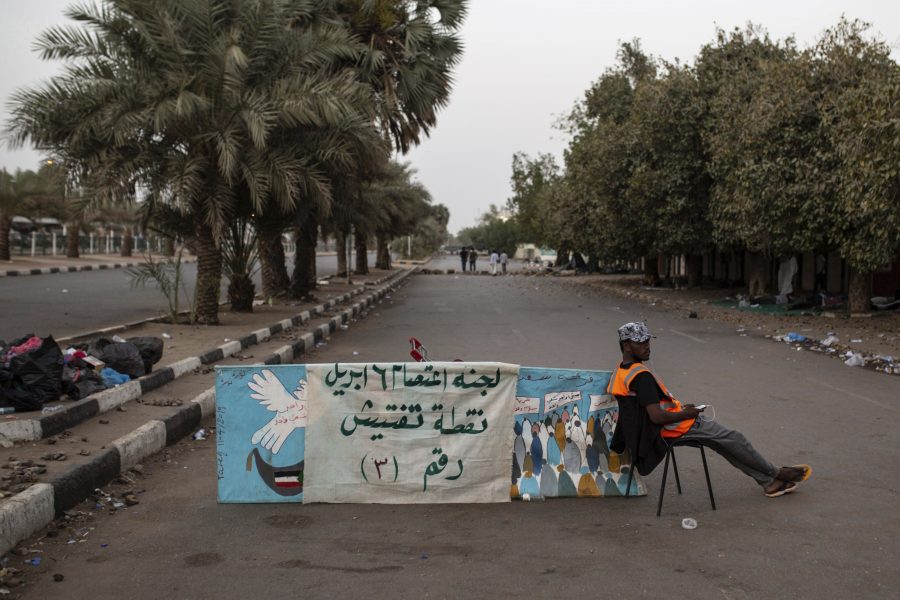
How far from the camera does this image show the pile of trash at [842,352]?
12.5 meters

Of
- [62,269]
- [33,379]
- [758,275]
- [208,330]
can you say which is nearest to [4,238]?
[62,269]

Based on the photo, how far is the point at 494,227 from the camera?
144m

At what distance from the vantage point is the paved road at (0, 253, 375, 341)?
15.6 meters

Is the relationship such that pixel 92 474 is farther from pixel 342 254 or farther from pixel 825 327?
pixel 342 254

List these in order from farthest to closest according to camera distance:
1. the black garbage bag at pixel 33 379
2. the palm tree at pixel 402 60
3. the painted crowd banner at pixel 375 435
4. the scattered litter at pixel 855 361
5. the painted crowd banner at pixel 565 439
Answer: the palm tree at pixel 402 60 → the scattered litter at pixel 855 361 → the black garbage bag at pixel 33 379 → the painted crowd banner at pixel 565 439 → the painted crowd banner at pixel 375 435

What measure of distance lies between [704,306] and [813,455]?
60.1ft

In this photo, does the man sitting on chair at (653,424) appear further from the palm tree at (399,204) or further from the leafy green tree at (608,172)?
the palm tree at (399,204)

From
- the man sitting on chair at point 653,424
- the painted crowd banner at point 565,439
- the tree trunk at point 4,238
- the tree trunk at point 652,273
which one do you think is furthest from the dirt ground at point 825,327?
the tree trunk at point 4,238

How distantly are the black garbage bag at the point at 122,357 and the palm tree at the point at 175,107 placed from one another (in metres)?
5.78

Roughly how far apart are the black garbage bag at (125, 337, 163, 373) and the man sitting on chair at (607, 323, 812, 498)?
6.07 m

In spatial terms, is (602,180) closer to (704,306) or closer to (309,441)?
(704,306)

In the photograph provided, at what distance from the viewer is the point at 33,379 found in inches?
307

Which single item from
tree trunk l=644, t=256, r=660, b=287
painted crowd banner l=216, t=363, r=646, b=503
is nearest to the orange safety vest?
painted crowd banner l=216, t=363, r=646, b=503

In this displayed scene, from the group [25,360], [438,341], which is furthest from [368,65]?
[25,360]
